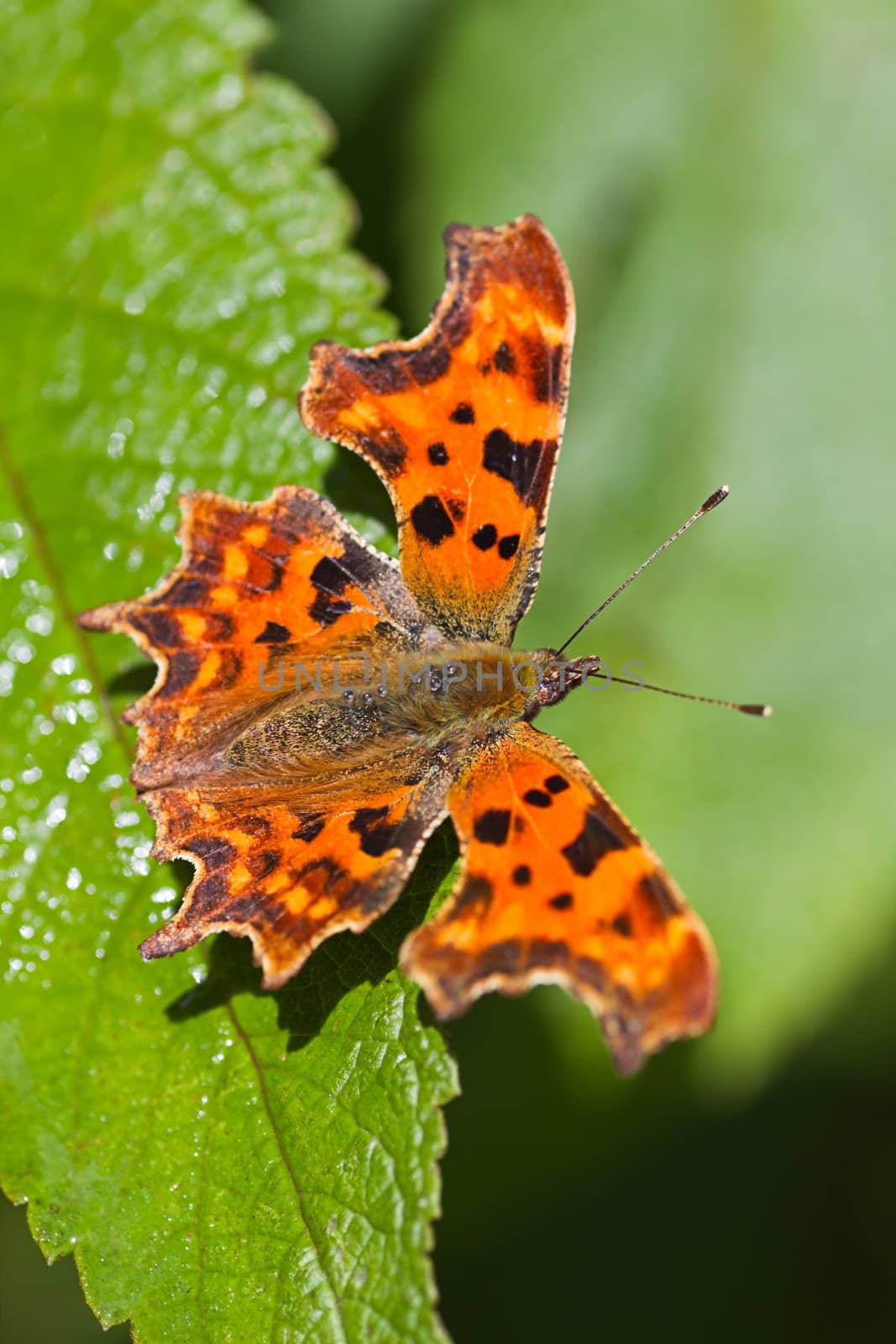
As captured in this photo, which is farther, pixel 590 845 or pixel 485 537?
pixel 485 537

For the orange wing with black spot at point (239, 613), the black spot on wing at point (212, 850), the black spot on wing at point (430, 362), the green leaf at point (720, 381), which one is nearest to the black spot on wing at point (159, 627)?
the orange wing with black spot at point (239, 613)

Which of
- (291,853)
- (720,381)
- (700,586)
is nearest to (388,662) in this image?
(291,853)

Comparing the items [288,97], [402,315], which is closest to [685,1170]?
[402,315]

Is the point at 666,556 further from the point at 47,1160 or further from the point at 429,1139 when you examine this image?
the point at 47,1160

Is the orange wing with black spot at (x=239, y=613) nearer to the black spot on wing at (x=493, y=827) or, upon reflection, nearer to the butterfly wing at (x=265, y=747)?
the butterfly wing at (x=265, y=747)

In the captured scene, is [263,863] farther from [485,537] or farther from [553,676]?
[485,537]

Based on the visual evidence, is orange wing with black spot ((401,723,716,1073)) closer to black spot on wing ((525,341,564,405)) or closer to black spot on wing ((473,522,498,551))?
black spot on wing ((473,522,498,551))
